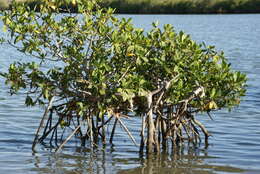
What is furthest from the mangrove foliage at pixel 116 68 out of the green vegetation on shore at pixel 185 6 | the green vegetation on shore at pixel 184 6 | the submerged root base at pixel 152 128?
the green vegetation on shore at pixel 185 6

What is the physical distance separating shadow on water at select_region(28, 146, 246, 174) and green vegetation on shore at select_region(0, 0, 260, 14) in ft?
129

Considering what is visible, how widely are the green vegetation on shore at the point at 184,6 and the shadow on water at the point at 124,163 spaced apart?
39.4 meters

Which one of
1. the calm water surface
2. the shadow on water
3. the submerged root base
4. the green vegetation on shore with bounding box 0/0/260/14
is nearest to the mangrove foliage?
the submerged root base

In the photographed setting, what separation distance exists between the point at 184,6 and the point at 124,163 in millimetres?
43331

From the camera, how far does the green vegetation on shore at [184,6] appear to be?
4791 centimetres

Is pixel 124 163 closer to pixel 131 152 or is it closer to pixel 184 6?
pixel 131 152

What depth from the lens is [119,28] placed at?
27.2 ft

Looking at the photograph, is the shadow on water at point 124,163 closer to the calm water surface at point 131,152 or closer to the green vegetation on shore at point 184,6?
the calm water surface at point 131,152

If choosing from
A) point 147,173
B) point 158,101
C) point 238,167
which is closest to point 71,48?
point 158,101

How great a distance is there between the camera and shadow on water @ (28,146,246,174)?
315 inches

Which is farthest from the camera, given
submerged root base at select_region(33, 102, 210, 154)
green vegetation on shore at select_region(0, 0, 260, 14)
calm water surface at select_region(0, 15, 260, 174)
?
green vegetation on shore at select_region(0, 0, 260, 14)

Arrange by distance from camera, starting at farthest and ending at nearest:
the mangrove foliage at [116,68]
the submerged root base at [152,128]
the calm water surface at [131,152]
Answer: the submerged root base at [152,128]
the calm water surface at [131,152]
the mangrove foliage at [116,68]

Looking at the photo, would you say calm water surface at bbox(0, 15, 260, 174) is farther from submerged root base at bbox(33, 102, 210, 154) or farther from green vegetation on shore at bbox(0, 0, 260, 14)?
green vegetation on shore at bbox(0, 0, 260, 14)

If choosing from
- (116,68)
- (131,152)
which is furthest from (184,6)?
(116,68)
